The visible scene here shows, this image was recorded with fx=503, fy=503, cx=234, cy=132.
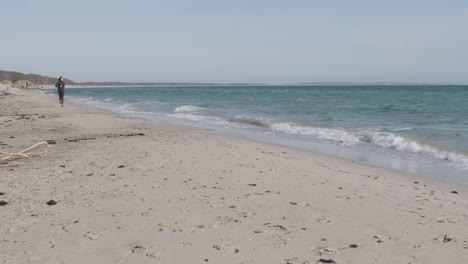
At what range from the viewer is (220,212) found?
19.1 ft

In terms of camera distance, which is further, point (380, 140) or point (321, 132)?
point (321, 132)

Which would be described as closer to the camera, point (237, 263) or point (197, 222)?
point (237, 263)

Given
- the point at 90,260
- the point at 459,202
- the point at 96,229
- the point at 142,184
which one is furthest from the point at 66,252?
the point at 459,202

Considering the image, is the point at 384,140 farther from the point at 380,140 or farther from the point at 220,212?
the point at 220,212

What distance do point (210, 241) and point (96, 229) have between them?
1247mm

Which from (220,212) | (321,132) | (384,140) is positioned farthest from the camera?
(321,132)

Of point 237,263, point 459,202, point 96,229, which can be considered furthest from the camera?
point 459,202

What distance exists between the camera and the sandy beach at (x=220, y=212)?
15.0 ft

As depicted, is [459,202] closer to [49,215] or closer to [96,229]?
[96,229]

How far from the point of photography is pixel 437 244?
15.6 ft

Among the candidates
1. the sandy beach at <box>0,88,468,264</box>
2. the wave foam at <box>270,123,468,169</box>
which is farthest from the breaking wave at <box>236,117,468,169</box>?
the sandy beach at <box>0,88,468,264</box>

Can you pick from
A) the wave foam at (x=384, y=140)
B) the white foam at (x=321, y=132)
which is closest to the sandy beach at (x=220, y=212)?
the wave foam at (x=384, y=140)

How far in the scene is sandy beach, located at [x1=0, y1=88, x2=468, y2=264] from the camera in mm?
4574

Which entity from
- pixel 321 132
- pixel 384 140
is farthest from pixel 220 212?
pixel 321 132
